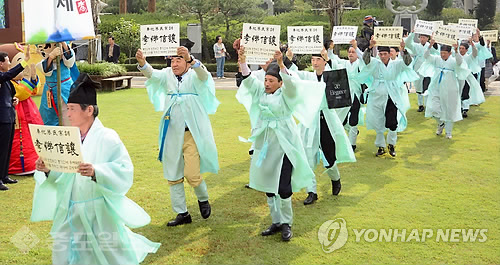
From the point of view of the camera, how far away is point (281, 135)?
6.05 m

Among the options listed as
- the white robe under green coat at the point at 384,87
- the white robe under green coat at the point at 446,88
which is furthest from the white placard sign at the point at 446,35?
the white robe under green coat at the point at 384,87

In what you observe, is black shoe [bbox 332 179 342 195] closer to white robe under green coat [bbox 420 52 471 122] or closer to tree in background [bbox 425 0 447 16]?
white robe under green coat [bbox 420 52 471 122]

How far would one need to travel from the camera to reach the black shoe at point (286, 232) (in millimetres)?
6039

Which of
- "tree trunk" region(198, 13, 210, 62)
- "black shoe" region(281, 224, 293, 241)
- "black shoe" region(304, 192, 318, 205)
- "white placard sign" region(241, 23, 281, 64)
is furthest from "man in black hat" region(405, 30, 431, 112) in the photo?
"tree trunk" region(198, 13, 210, 62)

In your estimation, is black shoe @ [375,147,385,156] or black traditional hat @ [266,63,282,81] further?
black shoe @ [375,147,385,156]

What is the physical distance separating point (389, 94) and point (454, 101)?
2.29 metres

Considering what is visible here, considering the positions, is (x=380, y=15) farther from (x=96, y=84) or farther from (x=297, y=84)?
(x=96, y=84)

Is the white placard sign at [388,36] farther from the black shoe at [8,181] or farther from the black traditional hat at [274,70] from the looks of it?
the black shoe at [8,181]

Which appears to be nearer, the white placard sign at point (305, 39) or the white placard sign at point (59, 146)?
the white placard sign at point (59, 146)

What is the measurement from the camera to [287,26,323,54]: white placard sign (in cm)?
776

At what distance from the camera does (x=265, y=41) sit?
671 centimetres

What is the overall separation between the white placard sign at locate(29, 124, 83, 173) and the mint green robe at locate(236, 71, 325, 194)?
2522 mm

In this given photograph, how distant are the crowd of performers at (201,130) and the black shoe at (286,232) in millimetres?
10

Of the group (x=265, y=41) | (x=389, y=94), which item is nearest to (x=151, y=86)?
(x=265, y=41)
